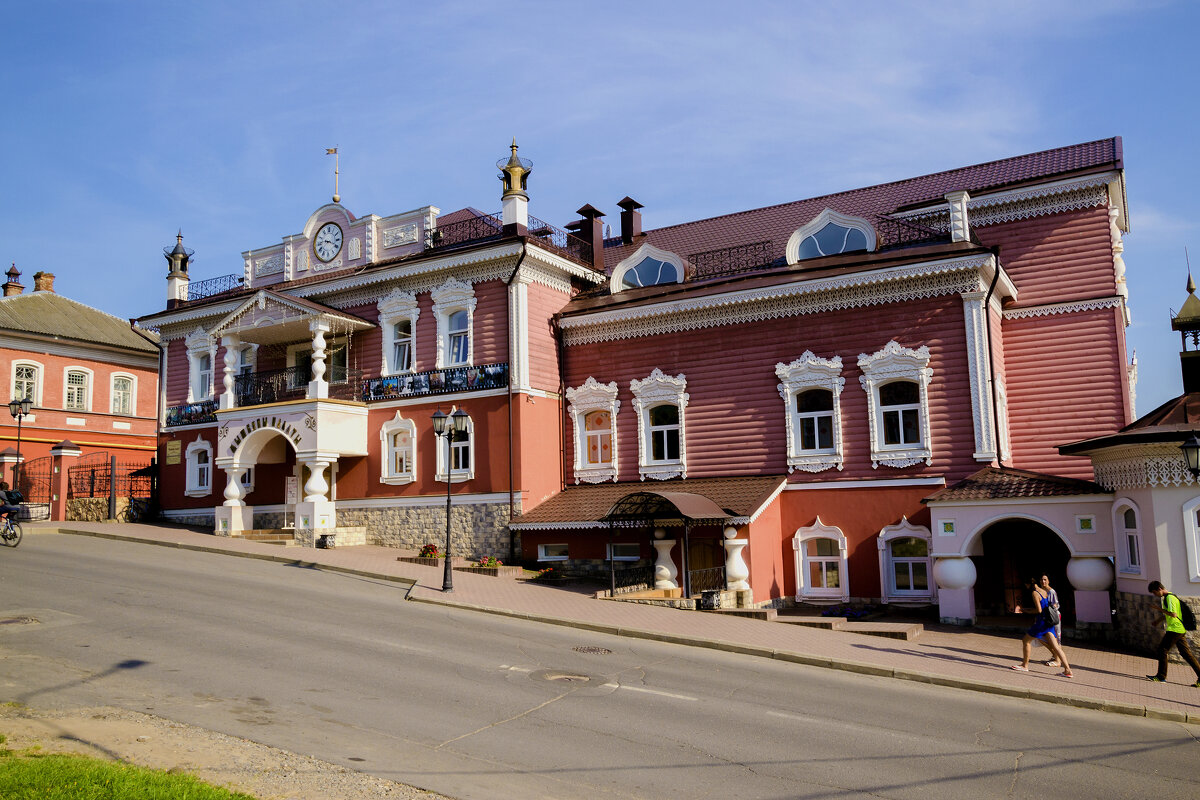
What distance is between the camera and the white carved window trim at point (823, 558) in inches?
853

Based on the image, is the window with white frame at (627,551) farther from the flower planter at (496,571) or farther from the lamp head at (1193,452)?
the lamp head at (1193,452)

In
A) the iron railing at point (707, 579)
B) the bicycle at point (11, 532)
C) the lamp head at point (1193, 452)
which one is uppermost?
the lamp head at point (1193, 452)

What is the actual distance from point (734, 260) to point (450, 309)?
321 inches

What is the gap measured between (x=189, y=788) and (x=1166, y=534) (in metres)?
15.8

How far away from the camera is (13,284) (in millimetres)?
44125

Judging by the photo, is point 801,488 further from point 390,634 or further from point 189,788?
point 189,788

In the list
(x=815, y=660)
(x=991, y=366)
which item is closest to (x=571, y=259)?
(x=991, y=366)

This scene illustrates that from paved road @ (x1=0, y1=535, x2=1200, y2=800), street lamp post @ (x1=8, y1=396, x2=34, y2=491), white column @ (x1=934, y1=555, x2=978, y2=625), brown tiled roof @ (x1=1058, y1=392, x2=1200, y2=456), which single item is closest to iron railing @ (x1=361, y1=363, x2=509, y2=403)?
paved road @ (x1=0, y1=535, x2=1200, y2=800)

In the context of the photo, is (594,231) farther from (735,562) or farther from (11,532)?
(11,532)

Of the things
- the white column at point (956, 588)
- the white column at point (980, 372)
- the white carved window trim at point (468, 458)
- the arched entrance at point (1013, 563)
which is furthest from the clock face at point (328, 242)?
the arched entrance at point (1013, 563)

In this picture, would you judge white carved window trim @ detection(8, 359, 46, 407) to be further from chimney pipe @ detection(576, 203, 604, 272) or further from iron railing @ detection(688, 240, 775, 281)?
iron railing @ detection(688, 240, 775, 281)

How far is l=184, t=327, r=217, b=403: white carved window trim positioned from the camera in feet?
103

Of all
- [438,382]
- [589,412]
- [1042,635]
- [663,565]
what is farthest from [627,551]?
[1042,635]

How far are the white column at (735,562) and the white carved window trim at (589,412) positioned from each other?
5407mm
